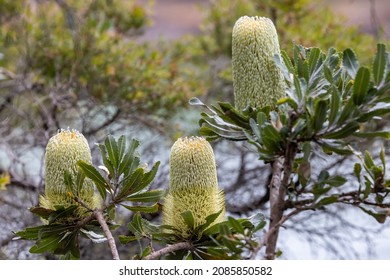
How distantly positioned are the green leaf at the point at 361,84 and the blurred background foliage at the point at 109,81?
1.68m

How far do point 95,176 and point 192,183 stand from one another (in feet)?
0.36

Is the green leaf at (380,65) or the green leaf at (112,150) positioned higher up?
the green leaf at (380,65)

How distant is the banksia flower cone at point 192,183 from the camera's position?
2.33ft

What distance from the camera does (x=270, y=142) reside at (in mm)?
589

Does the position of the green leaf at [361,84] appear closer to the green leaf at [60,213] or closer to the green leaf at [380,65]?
the green leaf at [380,65]

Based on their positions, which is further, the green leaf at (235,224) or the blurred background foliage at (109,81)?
the blurred background foliage at (109,81)

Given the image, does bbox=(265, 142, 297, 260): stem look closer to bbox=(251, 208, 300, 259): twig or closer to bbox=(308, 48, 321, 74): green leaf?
bbox=(251, 208, 300, 259): twig

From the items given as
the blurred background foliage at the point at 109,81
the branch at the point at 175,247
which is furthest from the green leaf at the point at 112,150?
the blurred background foliage at the point at 109,81

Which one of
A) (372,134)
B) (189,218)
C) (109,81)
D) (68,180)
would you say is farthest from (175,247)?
(109,81)

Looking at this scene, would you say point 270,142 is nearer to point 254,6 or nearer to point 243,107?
point 243,107

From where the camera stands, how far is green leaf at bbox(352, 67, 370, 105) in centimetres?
56

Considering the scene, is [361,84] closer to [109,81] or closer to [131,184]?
[131,184]

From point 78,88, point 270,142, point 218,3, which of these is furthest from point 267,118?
point 218,3
